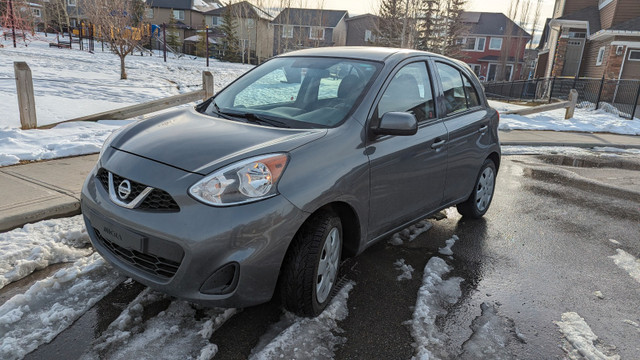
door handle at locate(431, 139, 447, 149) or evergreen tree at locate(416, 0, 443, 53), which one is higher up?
evergreen tree at locate(416, 0, 443, 53)

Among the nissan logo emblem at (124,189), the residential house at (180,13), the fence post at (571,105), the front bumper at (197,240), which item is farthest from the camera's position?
the residential house at (180,13)

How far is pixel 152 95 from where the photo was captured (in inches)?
525

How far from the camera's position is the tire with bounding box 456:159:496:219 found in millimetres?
4875

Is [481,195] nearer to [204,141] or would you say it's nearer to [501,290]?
[501,290]

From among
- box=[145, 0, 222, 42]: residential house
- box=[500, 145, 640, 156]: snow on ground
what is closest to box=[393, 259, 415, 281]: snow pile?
box=[500, 145, 640, 156]: snow on ground

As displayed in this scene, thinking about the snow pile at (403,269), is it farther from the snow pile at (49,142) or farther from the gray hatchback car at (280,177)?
the snow pile at (49,142)

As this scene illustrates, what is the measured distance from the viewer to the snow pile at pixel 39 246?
10.4 feet

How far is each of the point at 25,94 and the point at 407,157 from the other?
6.24 m

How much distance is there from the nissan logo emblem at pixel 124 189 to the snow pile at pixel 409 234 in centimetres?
255

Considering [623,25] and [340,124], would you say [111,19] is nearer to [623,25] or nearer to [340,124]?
[340,124]

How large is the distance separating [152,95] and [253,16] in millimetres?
36482

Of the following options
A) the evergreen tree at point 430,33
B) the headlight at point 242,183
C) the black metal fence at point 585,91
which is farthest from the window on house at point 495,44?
the headlight at point 242,183

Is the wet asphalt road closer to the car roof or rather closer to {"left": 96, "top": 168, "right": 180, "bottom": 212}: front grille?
{"left": 96, "top": 168, "right": 180, "bottom": 212}: front grille

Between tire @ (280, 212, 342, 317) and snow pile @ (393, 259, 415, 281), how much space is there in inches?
38.1
